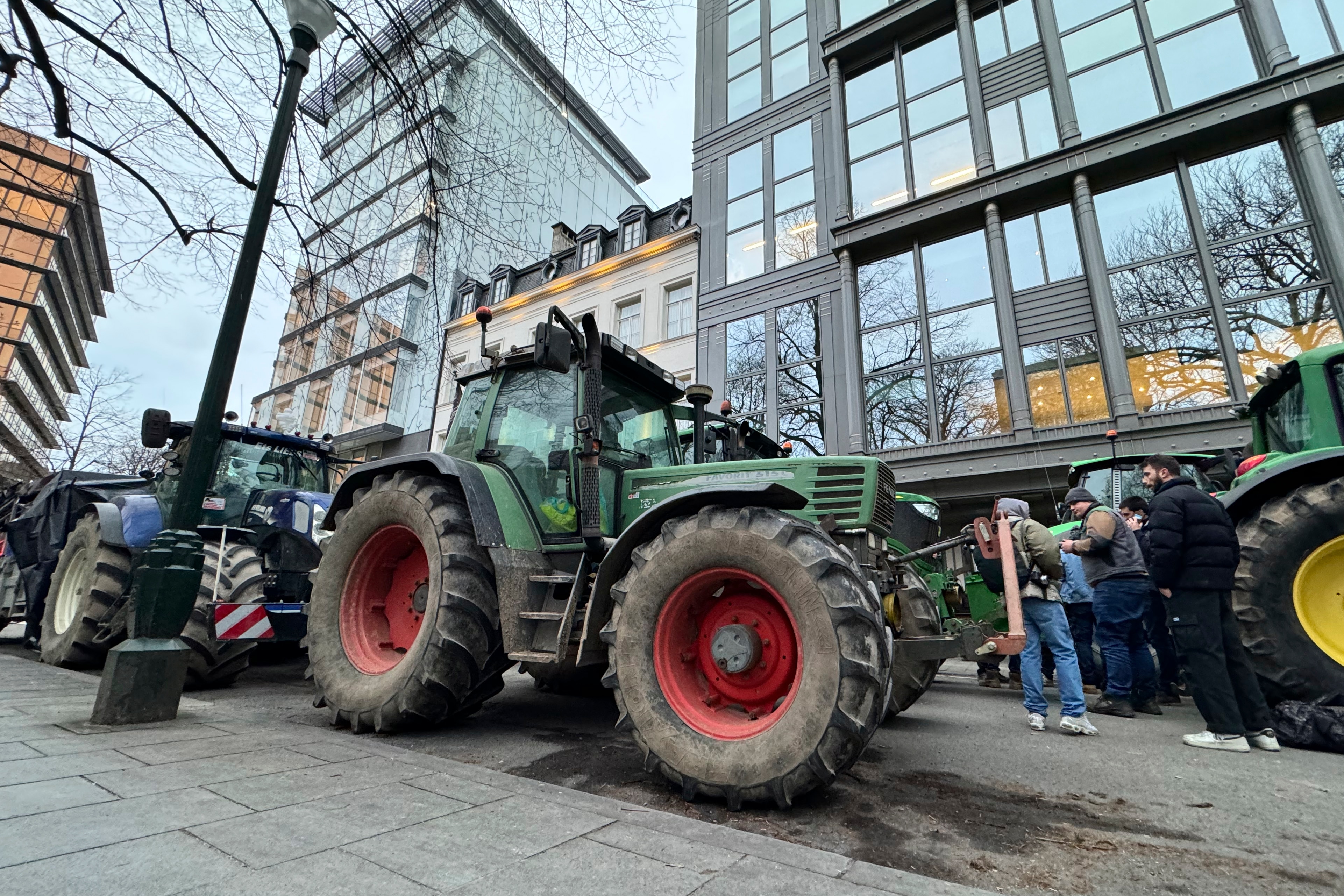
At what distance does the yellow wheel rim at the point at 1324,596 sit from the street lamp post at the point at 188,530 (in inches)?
278

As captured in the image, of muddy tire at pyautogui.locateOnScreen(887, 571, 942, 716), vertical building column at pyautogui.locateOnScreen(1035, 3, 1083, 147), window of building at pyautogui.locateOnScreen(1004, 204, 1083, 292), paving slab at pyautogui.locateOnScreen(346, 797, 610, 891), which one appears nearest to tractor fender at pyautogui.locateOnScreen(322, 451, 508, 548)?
paving slab at pyautogui.locateOnScreen(346, 797, 610, 891)

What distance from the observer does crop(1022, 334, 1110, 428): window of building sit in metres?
11.2

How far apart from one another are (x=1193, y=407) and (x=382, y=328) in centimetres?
1261

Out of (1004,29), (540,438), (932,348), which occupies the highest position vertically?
(1004,29)

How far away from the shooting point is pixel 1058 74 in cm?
1267

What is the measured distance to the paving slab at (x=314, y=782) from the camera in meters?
2.24

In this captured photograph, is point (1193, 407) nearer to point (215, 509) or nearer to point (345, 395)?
point (215, 509)

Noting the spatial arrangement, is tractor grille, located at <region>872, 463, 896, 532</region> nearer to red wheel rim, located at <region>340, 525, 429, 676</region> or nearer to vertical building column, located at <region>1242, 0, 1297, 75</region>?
red wheel rim, located at <region>340, 525, 429, 676</region>

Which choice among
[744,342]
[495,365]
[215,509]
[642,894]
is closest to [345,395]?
[744,342]

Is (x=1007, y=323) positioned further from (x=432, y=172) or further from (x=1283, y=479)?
(x=432, y=172)

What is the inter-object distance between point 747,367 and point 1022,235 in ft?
21.2

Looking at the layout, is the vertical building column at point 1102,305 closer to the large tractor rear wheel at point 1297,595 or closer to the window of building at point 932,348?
the window of building at point 932,348

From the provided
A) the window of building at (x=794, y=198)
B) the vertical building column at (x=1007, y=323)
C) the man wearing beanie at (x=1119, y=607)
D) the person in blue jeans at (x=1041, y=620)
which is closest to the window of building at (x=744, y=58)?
the window of building at (x=794, y=198)

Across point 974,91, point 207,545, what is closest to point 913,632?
point 207,545
